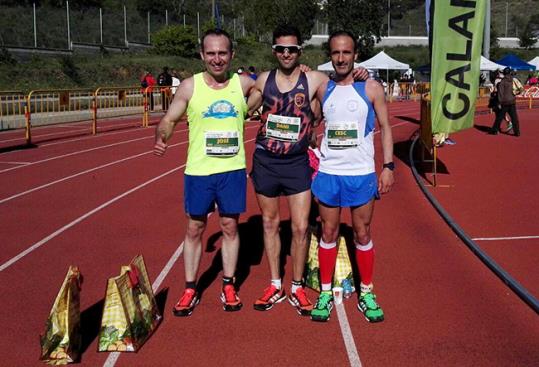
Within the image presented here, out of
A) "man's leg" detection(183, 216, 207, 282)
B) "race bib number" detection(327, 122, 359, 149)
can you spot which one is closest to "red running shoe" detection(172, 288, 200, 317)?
"man's leg" detection(183, 216, 207, 282)

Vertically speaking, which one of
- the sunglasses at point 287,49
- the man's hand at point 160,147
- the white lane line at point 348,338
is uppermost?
the sunglasses at point 287,49

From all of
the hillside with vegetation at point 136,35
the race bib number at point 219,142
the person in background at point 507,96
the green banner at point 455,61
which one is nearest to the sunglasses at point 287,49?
the race bib number at point 219,142

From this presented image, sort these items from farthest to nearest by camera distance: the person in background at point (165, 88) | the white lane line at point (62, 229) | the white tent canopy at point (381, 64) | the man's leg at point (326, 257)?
the white tent canopy at point (381, 64) < the person in background at point (165, 88) < the white lane line at point (62, 229) < the man's leg at point (326, 257)

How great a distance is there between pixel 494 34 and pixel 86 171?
77282 mm

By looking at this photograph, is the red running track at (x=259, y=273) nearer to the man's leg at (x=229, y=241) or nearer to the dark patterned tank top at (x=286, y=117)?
the man's leg at (x=229, y=241)

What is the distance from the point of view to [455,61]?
10.0 m

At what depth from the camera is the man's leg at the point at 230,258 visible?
4.98m

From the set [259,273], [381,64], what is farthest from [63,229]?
[381,64]

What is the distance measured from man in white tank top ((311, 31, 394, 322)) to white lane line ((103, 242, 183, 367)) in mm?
1451

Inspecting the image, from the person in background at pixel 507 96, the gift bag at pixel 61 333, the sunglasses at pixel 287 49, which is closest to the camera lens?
the gift bag at pixel 61 333

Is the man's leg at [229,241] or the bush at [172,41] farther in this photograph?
the bush at [172,41]

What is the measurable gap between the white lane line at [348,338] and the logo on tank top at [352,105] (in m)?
1.52

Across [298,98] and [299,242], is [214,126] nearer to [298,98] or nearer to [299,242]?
[298,98]

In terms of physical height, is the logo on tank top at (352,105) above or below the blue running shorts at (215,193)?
above
